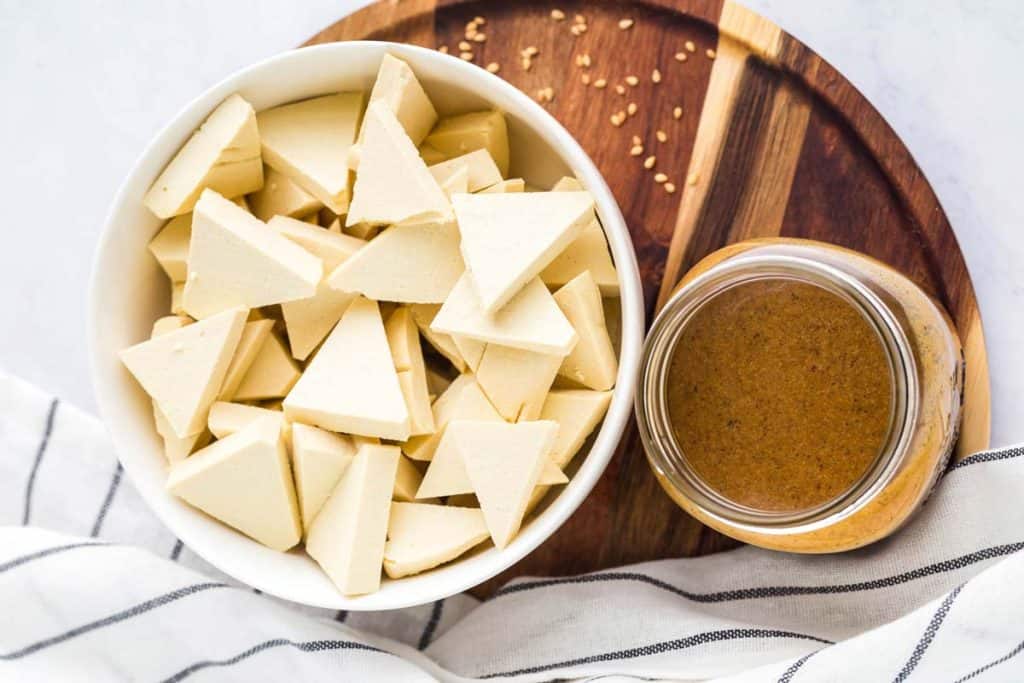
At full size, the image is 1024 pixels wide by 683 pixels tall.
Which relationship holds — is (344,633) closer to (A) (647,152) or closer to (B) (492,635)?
(B) (492,635)

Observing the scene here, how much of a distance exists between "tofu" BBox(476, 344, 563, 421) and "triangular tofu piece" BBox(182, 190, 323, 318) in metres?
0.17

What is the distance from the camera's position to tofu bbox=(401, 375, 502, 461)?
2.89 ft

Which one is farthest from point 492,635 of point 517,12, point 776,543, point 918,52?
point 918,52

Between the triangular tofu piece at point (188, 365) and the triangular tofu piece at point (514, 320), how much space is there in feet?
0.61

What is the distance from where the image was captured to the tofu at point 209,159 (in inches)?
34.2

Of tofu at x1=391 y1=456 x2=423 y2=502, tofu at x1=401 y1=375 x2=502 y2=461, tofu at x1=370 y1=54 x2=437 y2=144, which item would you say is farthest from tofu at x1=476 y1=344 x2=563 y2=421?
tofu at x1=370 y1=54 x2=437 y2=144

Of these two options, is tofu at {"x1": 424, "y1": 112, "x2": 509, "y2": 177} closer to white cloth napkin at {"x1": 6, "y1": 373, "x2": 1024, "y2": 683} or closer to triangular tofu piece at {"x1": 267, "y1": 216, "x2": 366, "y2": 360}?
triangular tofu piece at {"x1": 267, "y1": 216, "x2": 366, "y2": 360}

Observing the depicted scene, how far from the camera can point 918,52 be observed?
1.10m

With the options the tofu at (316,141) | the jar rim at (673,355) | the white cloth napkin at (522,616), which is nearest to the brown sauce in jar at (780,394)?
the jar rim at (673,355)

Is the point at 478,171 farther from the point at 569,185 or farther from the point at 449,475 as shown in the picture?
the point at 449,475

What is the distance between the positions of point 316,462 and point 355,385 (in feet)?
0.25

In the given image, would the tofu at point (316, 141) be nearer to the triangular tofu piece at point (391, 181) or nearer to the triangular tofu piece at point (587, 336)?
the triangular tofu piece at point (391, 181)

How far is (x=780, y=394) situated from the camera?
893 mm

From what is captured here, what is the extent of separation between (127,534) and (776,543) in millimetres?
709
